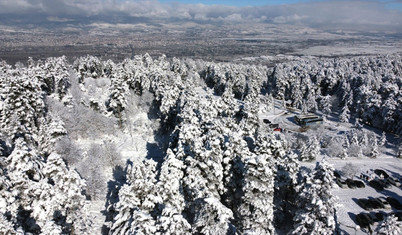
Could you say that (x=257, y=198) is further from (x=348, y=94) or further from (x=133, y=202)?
(x=348, y=94)

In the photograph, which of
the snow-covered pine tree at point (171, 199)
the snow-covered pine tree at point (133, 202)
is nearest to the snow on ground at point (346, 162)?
the snow-covered pine tree at point (171, 199)

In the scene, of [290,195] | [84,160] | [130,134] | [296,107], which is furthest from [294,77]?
[84,160]

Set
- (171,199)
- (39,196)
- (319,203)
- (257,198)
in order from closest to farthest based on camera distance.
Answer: (319,203)
(39,196)
(257,198)
(171,199)

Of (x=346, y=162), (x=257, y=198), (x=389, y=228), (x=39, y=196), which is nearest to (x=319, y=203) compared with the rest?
(x=257, y=198)

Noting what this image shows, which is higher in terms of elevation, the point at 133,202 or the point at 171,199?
the point at 133,202

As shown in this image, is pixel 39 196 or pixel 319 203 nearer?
pixel 319 203

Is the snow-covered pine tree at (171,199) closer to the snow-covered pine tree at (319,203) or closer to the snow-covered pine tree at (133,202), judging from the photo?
the snow-covered pine tree at (133,202)

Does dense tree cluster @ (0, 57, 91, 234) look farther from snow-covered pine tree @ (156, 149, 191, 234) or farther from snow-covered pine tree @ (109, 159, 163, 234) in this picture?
snow-covered pine tree @ (156, 149, 191, 234)

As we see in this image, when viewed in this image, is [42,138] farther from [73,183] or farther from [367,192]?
[367,192]
